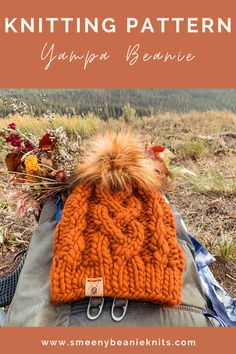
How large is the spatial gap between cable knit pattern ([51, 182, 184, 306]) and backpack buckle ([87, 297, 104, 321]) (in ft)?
0.16

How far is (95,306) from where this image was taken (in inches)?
58.4

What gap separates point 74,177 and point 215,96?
127 inches

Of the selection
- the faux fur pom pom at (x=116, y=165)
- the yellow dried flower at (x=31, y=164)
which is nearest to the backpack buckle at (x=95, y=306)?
the faux fur pom pom at (x=116, y=165)

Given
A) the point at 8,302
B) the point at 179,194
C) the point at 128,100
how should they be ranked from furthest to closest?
1. the point at 128,100
2. the point at 179,194
3. the point at 8,302

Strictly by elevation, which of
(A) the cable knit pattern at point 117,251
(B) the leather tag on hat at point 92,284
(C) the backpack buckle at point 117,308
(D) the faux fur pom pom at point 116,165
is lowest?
(C) the backpack buckle at point 117,308

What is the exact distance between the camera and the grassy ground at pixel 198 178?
8.74 ft

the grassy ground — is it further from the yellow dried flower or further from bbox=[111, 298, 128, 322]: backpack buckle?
bbox=[111, 298, 128, 322]: backpack buckle

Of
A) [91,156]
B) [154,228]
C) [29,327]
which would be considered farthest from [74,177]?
[29,327]

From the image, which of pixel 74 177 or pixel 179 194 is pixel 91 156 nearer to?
pixel 74 177

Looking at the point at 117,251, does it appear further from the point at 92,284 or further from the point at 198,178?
the point at 198,178

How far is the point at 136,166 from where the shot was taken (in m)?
1.61

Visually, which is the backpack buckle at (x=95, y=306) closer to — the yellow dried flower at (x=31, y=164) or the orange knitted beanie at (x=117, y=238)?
the orange knitted beanie at (x=117, y=238)

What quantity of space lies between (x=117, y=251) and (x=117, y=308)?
18 centimetres

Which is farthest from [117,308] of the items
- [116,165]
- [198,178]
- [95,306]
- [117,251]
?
[198,178]
